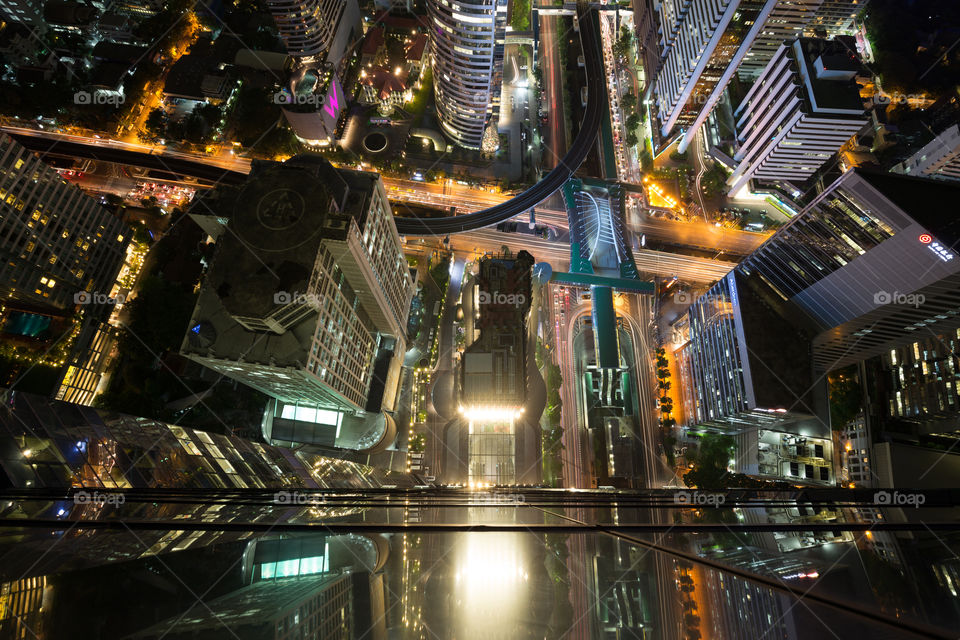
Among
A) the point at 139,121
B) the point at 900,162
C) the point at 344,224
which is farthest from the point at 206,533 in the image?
the point at 900,162

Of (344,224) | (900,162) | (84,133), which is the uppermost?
(84,133)

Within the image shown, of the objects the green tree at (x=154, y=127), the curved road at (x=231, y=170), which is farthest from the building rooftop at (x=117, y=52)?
the curved road at (x=231, y=170)

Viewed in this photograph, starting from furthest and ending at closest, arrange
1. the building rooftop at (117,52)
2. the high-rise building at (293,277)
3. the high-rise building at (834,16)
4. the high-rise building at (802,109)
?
the building rooftop at (117,52) → the high-rise building at (834,16) → the high-rise building at (802,109) → the high-rise building at (293,277)

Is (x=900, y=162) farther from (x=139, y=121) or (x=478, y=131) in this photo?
(x=139, y=121)

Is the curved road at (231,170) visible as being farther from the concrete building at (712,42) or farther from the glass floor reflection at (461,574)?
the glass floor reflection at (461,574)

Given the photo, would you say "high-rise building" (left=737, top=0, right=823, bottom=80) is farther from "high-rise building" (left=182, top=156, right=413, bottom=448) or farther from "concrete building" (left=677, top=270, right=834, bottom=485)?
"high-rise building" (left=182, top=156, right=413, bottom=448)

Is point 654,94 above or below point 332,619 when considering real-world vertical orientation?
above
